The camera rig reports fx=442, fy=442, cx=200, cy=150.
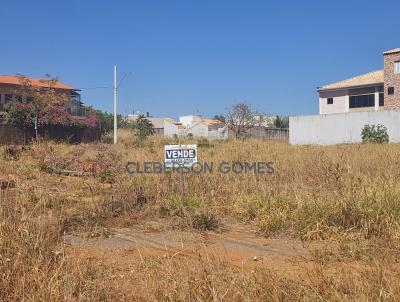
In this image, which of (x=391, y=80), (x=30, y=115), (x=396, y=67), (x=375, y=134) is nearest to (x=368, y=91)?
(x=391, y=80)

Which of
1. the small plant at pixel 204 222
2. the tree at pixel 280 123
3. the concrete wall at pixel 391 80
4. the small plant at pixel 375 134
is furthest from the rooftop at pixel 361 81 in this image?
the small plant at pixel 204 222

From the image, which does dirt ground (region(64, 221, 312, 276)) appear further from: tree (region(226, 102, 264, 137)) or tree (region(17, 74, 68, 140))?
tree (region(226, 102, 264, 137))

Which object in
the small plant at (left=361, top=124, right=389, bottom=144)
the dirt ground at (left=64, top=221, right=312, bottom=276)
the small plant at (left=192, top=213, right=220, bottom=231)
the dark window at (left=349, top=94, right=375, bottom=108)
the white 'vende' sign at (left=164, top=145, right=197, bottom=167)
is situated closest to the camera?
the dirt ground at (left=64, top=221, right=312, bottom=276)

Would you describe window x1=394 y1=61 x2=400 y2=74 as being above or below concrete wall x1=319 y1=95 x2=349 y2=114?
above

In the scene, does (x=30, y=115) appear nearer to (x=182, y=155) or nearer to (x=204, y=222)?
(x=182, y=155)

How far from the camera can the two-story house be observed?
40000mm

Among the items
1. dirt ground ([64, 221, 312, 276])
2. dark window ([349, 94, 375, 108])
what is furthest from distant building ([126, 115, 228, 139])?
dirt ground ([64, 221, 312, 276])

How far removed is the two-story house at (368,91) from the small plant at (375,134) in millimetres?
11194

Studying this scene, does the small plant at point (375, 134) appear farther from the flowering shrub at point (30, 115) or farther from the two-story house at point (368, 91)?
the flowering shrub at point (30, 115)

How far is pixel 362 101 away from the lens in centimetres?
4641

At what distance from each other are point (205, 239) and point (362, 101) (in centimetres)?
4546

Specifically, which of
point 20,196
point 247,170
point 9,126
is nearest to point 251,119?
point 9,126

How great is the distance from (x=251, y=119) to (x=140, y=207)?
4669 centimetres

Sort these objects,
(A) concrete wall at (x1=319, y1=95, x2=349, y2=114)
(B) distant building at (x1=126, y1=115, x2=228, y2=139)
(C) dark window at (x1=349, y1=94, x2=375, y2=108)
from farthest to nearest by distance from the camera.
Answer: (A) concrete wall at (x1=319, y1=95, x2=349, y2=114)
(C) dark window at (x1=349, y1=94, x2=375, y2=108)
(B) distant building at (x1=126, y1=115, x2=228, y2=139)
